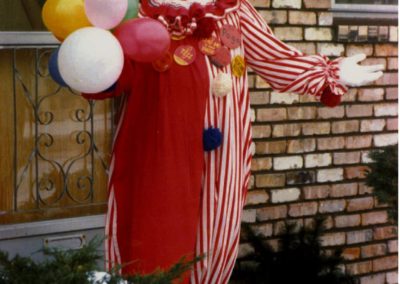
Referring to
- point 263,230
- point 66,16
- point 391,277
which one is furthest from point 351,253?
point 66,16

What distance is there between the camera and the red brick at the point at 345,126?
15.2ft

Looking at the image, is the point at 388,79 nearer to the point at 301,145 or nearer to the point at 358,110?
the point at 358,110

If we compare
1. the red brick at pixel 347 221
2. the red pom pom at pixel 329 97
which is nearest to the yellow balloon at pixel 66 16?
the red pom pom at pixel 329 97

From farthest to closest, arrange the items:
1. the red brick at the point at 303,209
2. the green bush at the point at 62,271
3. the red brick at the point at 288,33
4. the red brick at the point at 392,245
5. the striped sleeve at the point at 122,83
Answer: the red brick at the point at 392,245, the red brick at the point at 303,209, the red brick at the point at 288,33, the striped sleeve at the point at 122,83, the green bush at the point at 62,271

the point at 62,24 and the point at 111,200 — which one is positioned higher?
the point at 62,24

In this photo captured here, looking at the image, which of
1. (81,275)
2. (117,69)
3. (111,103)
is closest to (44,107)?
(111,103)

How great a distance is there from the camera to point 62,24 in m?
2.49

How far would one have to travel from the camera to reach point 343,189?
4.69 metres

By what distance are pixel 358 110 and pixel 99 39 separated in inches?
105

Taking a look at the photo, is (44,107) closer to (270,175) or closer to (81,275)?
(270,175)

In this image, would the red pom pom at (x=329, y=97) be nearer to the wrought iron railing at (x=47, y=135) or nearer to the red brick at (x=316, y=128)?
the wrought iron railing at (x=47, y=135)

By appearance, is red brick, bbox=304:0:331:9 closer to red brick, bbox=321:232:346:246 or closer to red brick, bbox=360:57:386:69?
red brick, bbox=360:57:386:69

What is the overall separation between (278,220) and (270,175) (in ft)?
0.91

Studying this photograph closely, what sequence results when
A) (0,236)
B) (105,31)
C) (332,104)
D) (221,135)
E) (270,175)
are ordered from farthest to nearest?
(270,175), (0,236), (332,104), (221,135), (105,31)
